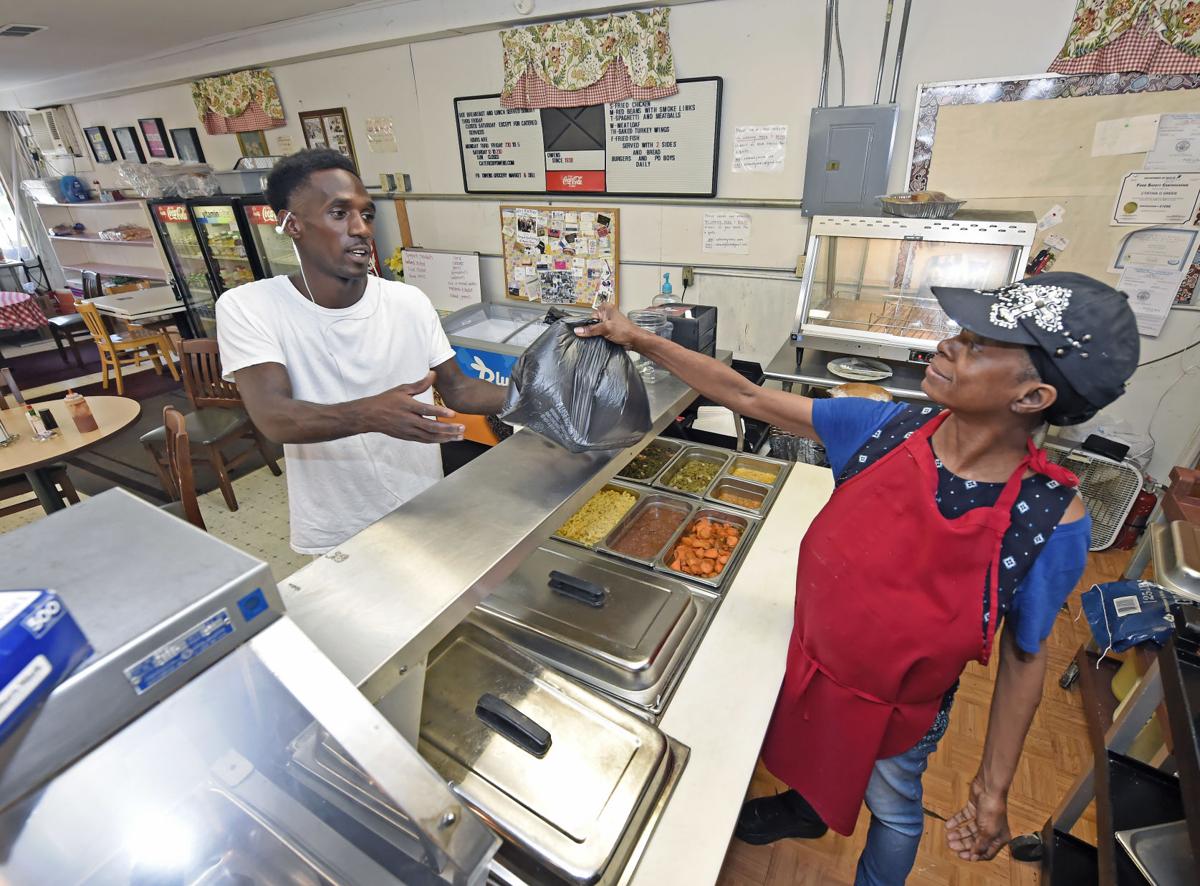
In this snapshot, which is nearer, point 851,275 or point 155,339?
point 851,275

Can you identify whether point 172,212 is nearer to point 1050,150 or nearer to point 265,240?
point 265,240

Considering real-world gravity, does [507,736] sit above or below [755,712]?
above

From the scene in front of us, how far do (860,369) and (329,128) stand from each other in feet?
17.1

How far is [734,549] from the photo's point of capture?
5.88 ft

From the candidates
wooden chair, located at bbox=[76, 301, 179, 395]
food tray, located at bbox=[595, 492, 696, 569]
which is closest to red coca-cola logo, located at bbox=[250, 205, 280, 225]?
wooden chair, located at bbox=[76, 301, 179, 395]

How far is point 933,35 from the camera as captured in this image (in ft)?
9.55

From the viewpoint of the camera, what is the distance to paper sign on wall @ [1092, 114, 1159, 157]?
8.82ft

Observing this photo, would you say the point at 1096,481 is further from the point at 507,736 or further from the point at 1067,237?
the point at 507,736

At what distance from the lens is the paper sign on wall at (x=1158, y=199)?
2721 millimetres

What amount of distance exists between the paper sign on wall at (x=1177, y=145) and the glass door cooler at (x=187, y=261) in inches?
312

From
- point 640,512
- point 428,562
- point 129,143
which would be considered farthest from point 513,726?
point 129,143

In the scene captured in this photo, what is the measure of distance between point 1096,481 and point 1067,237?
4.75 feet

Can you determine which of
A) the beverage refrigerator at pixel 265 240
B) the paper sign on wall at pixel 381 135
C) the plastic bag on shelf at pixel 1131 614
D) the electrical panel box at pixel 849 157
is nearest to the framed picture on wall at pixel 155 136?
the beverage refrigerator at pixel 265 240

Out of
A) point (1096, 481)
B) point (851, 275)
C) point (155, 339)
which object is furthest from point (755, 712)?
point (155, 339)
